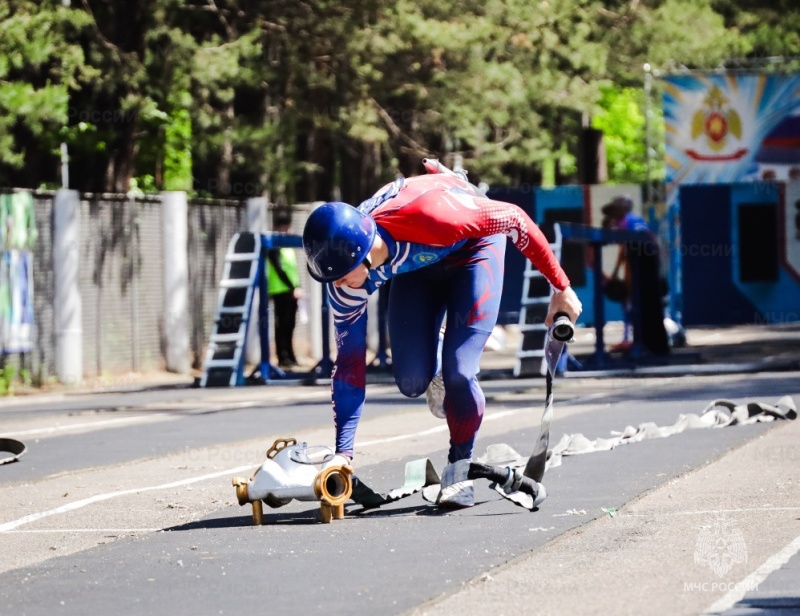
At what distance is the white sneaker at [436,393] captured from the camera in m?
8.96

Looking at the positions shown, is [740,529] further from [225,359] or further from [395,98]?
[395,98]

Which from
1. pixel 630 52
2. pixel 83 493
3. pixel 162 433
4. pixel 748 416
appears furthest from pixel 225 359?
pixel 630 52

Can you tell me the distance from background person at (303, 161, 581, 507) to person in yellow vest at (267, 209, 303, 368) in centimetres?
1358

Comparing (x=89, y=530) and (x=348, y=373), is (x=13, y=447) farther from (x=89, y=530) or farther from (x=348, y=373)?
(x=348, y=373)

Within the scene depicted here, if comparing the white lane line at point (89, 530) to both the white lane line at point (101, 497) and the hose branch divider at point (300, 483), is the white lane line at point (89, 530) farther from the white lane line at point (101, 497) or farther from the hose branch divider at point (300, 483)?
the hose branch divider at point (300, 483)

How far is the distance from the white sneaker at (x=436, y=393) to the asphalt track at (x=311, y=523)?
1.71 feet

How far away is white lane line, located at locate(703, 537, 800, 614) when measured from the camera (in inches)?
233

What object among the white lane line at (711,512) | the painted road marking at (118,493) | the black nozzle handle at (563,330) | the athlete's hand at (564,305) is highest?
the athlete's hand at (564,305)

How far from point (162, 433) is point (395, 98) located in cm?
1904

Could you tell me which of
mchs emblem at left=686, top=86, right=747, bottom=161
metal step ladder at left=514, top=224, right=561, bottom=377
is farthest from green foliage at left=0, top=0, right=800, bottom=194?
metal step ladder at left=514, top=224, right=561, bottom=377

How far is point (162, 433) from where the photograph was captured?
46.4 feet

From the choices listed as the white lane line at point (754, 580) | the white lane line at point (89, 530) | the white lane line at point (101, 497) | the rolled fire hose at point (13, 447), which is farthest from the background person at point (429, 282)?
the rolled fire hose at point (13, 447)

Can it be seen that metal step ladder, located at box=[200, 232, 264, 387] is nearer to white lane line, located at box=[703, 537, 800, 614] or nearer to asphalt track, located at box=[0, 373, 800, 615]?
asphalt track, located at box=[0, 373, 800, 615]

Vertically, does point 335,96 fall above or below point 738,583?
above
